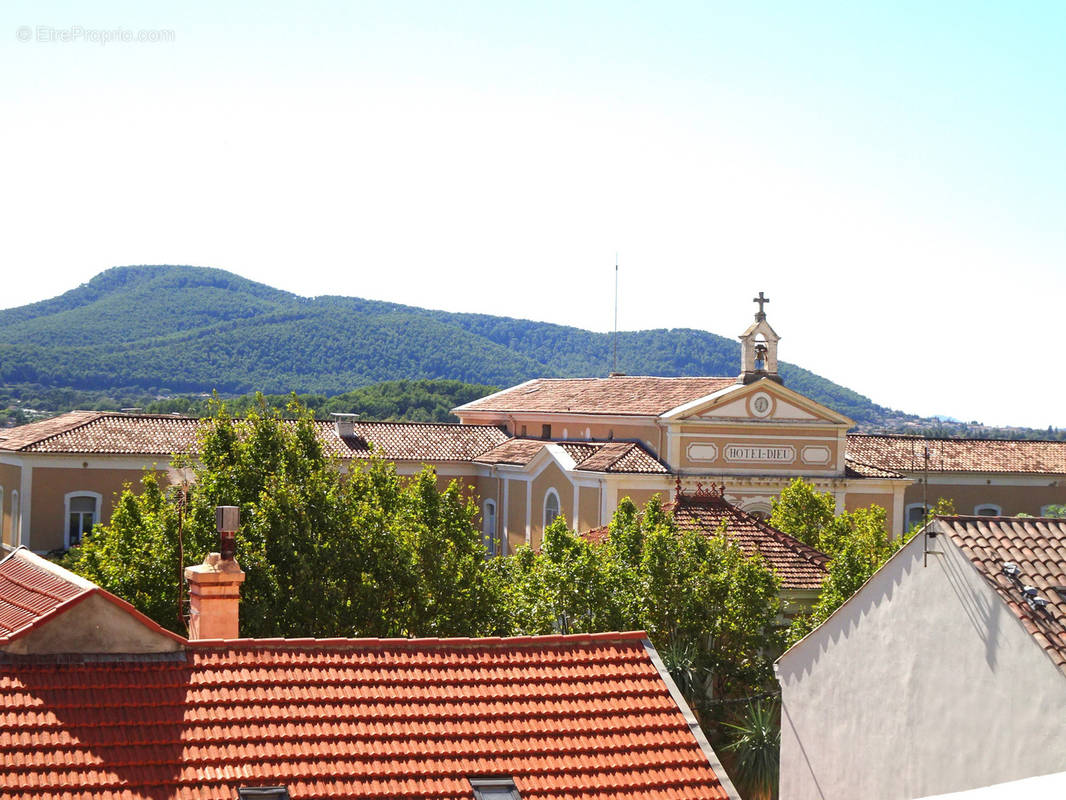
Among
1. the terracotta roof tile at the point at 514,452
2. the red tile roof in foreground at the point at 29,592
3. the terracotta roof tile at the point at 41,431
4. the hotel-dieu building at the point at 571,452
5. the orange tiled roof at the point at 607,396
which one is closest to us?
the red tile roof in foreground at the point at 29,592

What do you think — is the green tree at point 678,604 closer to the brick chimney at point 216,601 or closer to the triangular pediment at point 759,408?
the brick chimney at point 216,601

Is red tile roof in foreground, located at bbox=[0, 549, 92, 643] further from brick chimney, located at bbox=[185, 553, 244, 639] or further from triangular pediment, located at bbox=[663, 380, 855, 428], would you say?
triangular pediment, located at bbox=[663, 380, 855, 428]

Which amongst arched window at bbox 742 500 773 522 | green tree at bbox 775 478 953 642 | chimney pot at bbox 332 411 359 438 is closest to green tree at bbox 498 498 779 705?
green tree at bbox 775 478 953 642

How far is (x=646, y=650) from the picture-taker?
1277cm

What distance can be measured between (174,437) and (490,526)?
11.8m

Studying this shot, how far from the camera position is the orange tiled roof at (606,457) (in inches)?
1603

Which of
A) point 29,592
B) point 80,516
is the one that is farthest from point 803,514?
point 29,592

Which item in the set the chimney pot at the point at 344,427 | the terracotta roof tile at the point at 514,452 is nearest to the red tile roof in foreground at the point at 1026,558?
the terracotta roof tile at the point at 514,452

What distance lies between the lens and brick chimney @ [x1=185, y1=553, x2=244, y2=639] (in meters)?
13.9

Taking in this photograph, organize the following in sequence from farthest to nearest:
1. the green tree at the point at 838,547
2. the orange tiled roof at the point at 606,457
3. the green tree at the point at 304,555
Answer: the orange tiled roof at the point at 606,457
the green tree at the point at 838,547
the green tree at the point at 304,555

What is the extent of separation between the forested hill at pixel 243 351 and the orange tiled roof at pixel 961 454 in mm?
98333

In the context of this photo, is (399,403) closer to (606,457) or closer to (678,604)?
(606,457)

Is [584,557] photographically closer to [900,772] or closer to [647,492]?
[900,772]

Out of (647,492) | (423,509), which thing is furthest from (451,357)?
(423,509)
